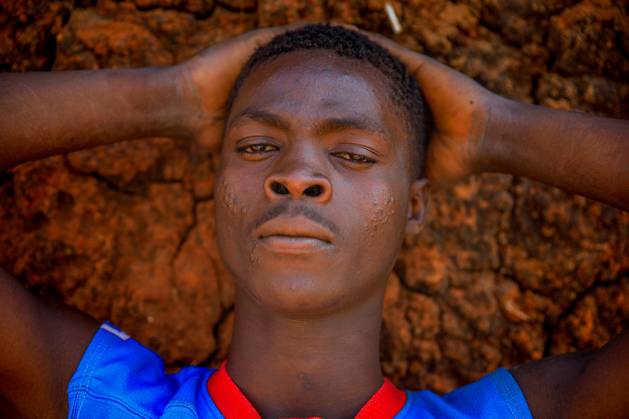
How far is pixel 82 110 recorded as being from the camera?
79.0 inches

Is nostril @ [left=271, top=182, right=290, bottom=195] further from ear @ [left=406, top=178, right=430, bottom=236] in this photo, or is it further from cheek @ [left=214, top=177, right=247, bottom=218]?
ear @ [left=406, top=178, right=430, bottom=236]

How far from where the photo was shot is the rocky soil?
2475mm

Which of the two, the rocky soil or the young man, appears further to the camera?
the rocky soil

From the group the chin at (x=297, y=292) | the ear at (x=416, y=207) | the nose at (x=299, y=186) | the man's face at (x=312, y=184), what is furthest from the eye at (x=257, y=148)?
the ear at (x=416, y=207)

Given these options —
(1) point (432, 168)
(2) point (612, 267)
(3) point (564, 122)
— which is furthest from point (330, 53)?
(2) point (612, 267)

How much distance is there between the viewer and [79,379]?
1.85m

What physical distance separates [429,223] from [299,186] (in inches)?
36.7

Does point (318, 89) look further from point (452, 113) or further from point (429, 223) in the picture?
point (429, 223)

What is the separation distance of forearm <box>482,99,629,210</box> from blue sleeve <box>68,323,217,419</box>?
1.12 meters

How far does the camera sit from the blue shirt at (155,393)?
72.5 inches

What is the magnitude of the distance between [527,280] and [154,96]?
4.73 ft

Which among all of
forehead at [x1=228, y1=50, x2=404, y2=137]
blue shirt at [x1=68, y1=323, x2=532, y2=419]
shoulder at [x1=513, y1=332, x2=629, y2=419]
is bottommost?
blue shirt at [x1=68, y1=323, x2=532, y2=419]

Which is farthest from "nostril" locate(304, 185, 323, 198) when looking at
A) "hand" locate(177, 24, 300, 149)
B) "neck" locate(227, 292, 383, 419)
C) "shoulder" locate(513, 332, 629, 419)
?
"shoulder" locate(513, 332, 629, 419)

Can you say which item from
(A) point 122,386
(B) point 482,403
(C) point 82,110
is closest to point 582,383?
(B) point 482,403
